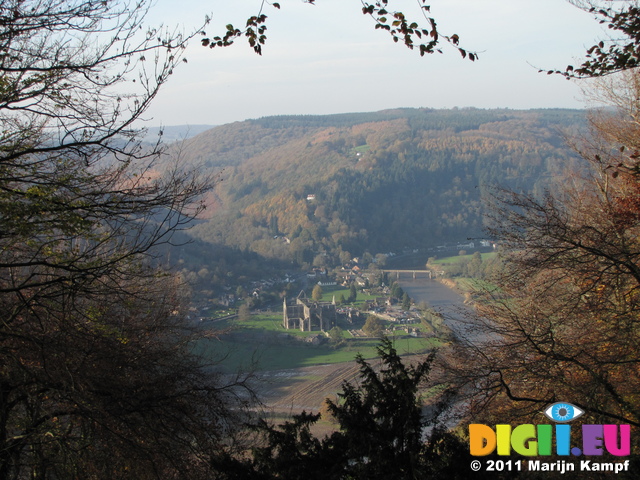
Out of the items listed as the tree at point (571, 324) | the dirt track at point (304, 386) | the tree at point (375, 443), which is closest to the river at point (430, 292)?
the dirt track at point (304, 386)

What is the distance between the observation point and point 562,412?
440cm

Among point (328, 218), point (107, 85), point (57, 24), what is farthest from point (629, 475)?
point (328, 218)

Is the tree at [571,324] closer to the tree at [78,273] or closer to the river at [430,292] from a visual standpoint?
the tree at [78,273]

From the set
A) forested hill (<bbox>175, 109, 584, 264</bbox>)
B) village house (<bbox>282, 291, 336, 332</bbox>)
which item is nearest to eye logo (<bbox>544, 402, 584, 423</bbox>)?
village house (<bbox>282, 291, 336, 332</bbox>)

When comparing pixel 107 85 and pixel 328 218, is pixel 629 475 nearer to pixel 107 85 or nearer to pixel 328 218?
pixel 107 85

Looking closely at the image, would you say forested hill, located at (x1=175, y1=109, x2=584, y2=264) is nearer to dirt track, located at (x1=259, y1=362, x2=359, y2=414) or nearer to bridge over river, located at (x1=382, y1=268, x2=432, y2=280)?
bridge over river, located at (x1=382, y1=268, x2=432, y2=280)

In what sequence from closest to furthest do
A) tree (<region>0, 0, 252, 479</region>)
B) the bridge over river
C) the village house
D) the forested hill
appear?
tree (<region>0, 0, 252, 479</region>) → the village house → the bridge over river → the forested hill

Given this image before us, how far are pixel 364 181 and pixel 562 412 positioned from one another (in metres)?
52.7

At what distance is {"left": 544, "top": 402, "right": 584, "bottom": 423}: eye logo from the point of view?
434 cm

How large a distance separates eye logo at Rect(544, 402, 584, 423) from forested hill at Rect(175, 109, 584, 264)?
119ft

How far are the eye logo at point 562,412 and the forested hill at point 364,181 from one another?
36.4m

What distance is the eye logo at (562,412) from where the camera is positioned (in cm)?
434

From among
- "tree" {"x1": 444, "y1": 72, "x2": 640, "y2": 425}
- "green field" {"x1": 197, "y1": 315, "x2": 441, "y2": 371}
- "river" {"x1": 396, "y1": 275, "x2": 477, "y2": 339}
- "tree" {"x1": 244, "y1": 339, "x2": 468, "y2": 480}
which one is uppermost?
"tree" {"x1": 444, "y1": 72, "x2": 640, "y2": 425}

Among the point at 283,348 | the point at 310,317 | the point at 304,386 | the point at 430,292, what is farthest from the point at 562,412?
the point at 430,292
